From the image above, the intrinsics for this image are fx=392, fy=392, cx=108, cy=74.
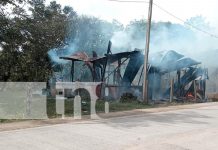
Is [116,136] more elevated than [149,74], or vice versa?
[149,74]

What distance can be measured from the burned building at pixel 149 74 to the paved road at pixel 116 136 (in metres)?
11.3

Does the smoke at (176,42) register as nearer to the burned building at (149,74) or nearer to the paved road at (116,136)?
the burned building at (149,74)

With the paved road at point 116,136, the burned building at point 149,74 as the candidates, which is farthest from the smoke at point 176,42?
the paved road at point 116,136

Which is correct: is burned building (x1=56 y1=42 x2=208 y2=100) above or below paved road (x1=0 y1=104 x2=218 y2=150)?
above

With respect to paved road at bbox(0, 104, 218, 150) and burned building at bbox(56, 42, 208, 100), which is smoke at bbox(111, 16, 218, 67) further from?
paved road at bbox(0, 104, 218, 150)

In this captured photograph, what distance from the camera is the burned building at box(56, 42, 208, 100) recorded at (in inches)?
1024

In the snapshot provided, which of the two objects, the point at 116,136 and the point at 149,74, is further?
the point at 149,74

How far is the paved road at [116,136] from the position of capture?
31.4 feet

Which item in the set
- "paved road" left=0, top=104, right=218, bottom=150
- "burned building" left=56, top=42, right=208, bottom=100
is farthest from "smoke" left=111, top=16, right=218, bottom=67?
"paved road" left=0, top=104, right=218, bottom=150

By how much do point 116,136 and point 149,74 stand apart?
17.2 m

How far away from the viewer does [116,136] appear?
11141mm

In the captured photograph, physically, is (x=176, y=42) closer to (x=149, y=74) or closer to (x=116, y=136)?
(x=149, y=74)

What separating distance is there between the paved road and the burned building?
11311 millimetres

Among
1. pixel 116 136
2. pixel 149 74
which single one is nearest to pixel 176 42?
pixel 149 74
